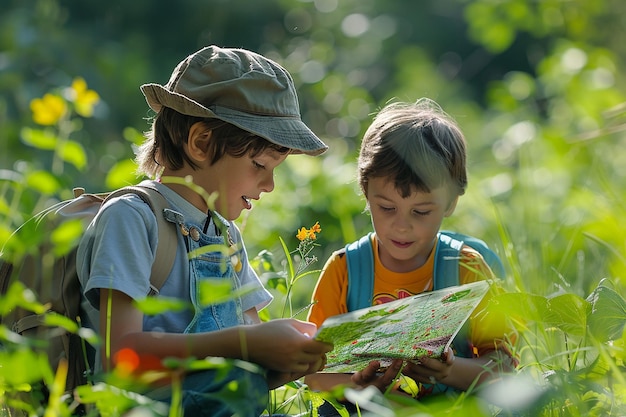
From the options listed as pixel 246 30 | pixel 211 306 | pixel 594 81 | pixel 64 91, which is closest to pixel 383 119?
pixel 211 306

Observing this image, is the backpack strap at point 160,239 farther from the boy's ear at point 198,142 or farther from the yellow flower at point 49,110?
the yellow flower at point 49,110

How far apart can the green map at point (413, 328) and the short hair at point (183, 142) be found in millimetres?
478

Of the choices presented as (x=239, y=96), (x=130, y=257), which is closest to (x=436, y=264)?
(x=239, y=96)

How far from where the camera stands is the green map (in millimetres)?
1671

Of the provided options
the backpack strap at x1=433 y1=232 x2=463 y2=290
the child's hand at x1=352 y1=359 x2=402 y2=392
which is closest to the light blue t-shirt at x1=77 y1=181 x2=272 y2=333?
the child's hand at x1=352 y1=359 x2=402 y2=392

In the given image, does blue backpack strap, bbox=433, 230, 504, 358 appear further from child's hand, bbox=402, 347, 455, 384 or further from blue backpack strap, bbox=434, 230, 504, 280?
child's hand, bbox=402, 347, 455, 384

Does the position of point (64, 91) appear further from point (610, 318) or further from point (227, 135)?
point (610, 318)

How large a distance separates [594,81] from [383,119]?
3.38 metres

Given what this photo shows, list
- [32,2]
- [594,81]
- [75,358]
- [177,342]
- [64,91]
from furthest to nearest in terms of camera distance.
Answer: [32,2]
[594,81]
[64,91]
[75,358]
[177,342]

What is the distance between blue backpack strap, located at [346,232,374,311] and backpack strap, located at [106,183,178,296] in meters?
0.54

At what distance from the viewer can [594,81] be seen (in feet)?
17.8

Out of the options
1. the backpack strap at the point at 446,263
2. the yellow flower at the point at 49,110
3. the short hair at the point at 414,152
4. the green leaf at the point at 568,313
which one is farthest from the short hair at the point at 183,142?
the yellow flower at the point at 49,110

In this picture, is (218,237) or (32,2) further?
(32,2)

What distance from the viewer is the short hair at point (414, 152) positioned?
221 cm
